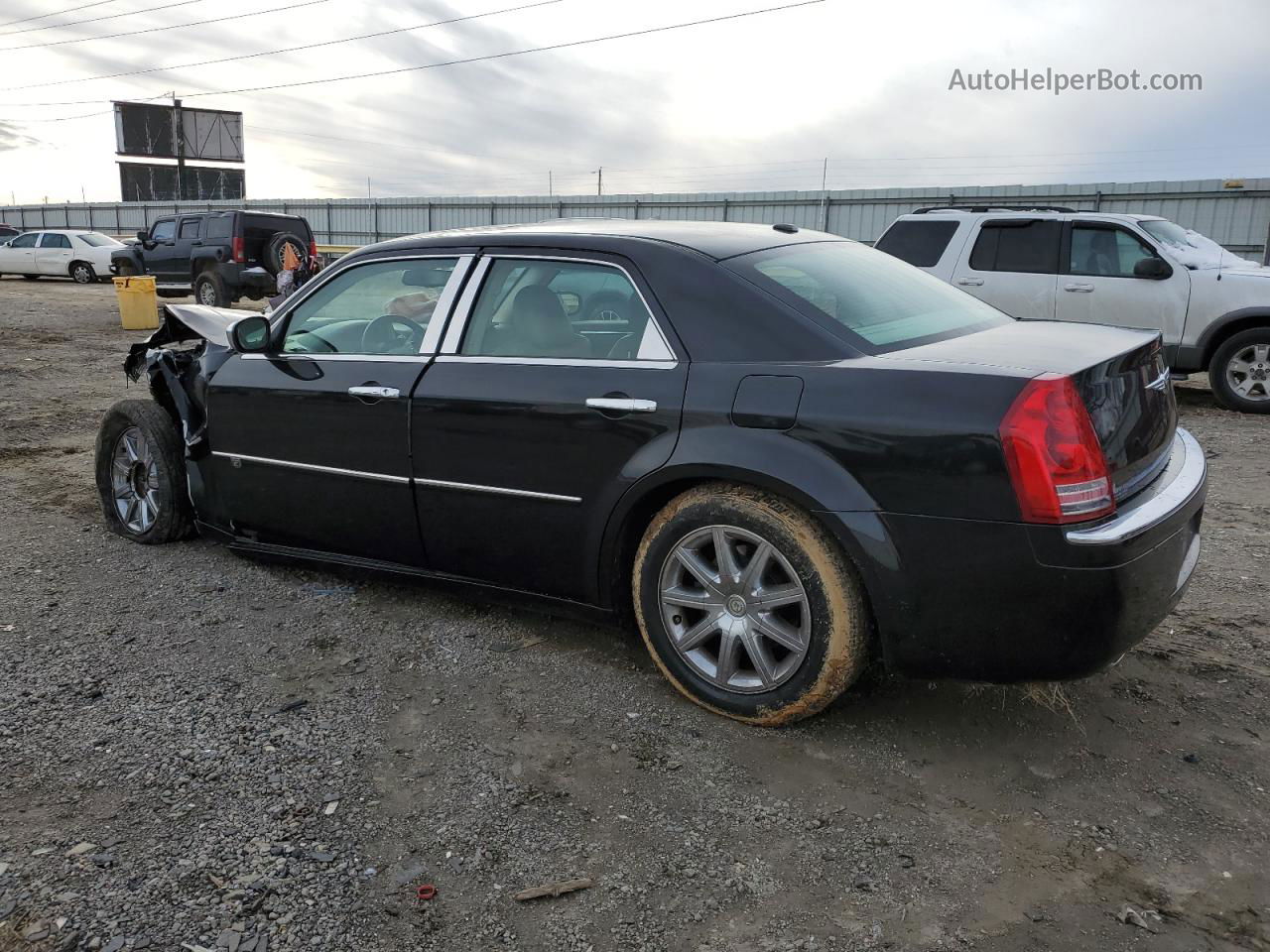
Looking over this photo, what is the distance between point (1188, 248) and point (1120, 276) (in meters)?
0.77

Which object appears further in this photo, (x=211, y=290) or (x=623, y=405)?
(x=211, y=290)

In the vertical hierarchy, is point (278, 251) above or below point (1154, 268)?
above

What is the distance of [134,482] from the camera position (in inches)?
202

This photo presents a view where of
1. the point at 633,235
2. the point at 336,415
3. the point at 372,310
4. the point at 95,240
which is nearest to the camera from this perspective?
the point at 633,235

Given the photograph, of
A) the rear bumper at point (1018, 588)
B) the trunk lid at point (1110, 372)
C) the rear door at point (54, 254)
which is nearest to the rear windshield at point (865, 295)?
the trunk lid at point (1110, 372)

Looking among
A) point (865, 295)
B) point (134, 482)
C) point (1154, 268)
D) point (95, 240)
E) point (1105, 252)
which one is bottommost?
point (134, 482)

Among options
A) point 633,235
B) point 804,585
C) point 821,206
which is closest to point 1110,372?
point 804,585

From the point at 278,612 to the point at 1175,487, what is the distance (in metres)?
3.41

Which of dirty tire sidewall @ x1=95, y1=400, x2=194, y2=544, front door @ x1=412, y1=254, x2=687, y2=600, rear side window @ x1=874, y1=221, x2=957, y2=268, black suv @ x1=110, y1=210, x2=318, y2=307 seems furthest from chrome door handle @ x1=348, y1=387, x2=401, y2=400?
black suv @ x1=110, y1=210, x2=318, y2=307

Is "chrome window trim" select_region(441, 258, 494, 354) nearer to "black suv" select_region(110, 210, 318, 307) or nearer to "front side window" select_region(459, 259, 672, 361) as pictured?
"front side window" select_region(459, 259, 672, 361)

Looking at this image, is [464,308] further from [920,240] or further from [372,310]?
[920,240]

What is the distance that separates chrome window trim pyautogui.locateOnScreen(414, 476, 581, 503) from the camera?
11.1 feet

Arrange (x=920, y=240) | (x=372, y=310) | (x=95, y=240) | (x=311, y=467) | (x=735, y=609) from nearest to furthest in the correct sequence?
(x=735, y=609)
(x=311, y=467)
(x=372, y=310)
(x=920, y=240)
(x=95, y=240)

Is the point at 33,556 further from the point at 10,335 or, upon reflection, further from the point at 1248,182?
the point at 1248,182
